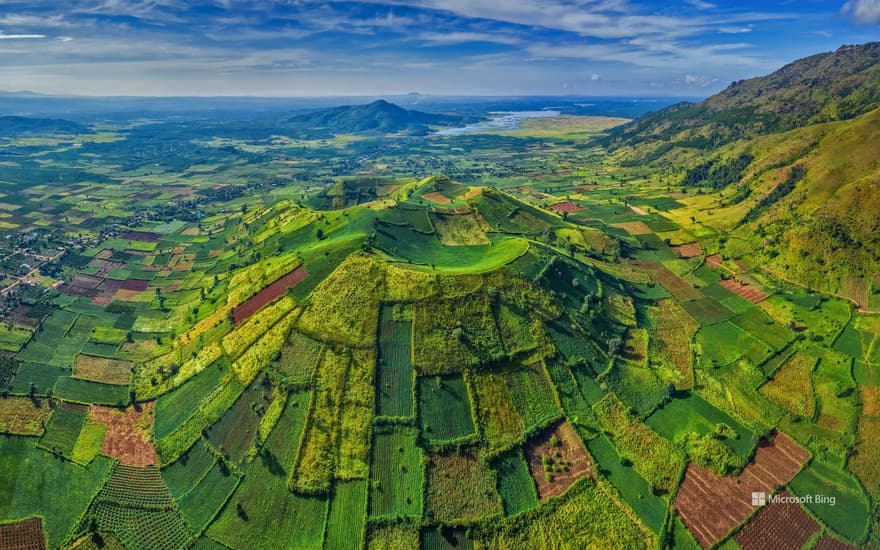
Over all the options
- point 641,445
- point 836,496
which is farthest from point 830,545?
point 641,445

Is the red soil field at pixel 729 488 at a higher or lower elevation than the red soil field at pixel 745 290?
lower

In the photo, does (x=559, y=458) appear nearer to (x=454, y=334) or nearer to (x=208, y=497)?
(x=454, y=334)

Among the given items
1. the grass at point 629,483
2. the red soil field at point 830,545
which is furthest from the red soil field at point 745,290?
the grass at point 629,483

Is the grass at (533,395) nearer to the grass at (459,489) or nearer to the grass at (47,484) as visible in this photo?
the grass at (459,489)

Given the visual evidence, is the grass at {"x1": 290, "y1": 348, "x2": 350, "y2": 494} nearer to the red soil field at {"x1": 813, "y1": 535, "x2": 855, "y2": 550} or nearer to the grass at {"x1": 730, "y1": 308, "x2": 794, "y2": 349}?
the red soil field at {"x1": 813, "y1": 535, "x2": 855, "y2": 550}

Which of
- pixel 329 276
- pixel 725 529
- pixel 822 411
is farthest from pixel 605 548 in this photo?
pixel 329 276

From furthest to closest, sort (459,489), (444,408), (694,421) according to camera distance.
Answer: (694,421), (444,408), (459,489)
